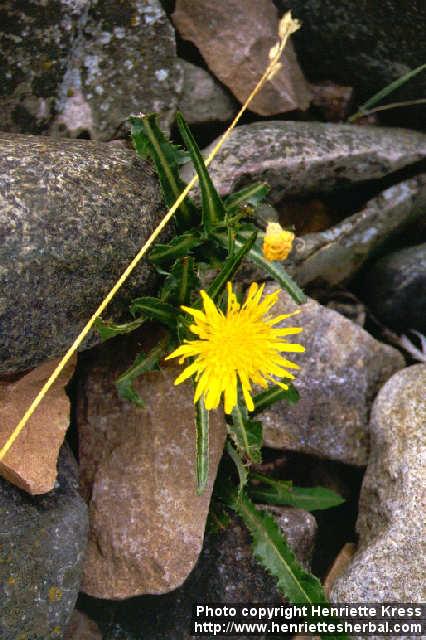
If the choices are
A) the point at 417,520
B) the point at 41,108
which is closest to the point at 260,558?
the point at 417,520

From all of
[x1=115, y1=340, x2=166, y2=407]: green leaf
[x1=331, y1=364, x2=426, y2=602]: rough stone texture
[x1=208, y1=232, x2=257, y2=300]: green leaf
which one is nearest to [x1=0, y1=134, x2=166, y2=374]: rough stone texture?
[x1=115, y1=340, x2=166, y2=407]: green leaf

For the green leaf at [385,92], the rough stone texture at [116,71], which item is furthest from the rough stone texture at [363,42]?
the rough stone texture at [116,71]

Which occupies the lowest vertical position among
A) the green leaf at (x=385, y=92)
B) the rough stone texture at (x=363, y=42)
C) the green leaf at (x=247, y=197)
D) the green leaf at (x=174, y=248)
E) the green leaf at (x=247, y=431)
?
the green leaf at (x=247, y=431)

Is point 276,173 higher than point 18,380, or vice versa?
point 276,173

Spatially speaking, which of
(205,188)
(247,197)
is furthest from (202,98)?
(205,188)

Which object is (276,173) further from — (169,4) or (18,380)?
(18,380)

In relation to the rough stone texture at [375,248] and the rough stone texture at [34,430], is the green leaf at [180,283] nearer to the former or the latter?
the rough stone texture at [34,430]
